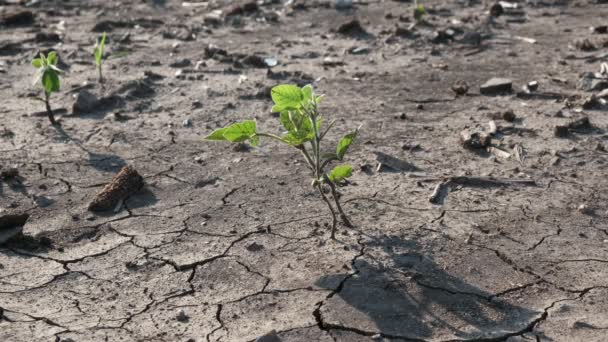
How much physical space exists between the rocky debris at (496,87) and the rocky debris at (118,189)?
259cm

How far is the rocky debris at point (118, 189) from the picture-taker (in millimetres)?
4566

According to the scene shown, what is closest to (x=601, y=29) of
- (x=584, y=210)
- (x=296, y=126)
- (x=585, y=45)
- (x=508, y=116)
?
(x=585, y=45)

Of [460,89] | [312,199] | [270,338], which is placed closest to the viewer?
[270,338]

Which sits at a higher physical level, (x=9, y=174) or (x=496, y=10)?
(x=9, y=174)

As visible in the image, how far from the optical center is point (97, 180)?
16.4 feet

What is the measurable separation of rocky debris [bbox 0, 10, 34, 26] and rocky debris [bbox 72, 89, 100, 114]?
2902 millimetres

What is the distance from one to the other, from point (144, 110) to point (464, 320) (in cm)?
332

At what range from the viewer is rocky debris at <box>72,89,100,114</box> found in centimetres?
602

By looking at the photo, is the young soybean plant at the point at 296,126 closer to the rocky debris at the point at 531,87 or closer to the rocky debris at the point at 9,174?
the rocky debris at the point at 9,174

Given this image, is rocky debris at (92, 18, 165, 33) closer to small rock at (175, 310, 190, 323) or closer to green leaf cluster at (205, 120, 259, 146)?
green leaf cluster at (205, 120, 259, 146)

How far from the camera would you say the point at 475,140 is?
5188mm

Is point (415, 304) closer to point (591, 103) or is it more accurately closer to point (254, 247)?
point (254, 247)

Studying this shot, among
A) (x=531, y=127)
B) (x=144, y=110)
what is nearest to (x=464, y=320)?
(x=531, y=127)

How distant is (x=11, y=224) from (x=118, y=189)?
1.98 feet
